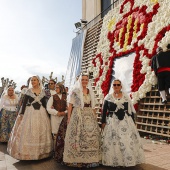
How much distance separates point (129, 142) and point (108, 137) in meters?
0.35

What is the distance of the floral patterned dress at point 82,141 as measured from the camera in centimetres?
352

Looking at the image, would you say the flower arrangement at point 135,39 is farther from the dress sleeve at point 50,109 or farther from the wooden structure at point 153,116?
the dress sleeve at point 50,109

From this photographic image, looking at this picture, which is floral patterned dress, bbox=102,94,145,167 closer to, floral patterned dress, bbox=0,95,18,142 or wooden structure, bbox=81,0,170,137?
wooden structure, bbox=81,0,170,137

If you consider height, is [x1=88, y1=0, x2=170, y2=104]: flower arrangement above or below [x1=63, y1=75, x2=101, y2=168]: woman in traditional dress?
above

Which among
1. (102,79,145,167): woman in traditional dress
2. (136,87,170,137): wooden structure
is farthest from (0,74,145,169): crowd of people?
(136,87,170,137): wooden structure

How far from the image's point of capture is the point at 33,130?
420 cm

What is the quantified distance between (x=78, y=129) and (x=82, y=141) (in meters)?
0.20

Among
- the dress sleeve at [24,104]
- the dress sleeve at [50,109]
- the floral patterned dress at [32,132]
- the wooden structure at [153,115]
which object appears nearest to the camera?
the floral patterned dress at [32,132]

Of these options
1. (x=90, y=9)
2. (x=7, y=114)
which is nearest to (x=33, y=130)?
(x=7, y=114)

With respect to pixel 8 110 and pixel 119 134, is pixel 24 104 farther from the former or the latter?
pixel 8 110

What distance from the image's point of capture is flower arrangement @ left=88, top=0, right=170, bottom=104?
641cm

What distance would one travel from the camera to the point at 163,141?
574 cm

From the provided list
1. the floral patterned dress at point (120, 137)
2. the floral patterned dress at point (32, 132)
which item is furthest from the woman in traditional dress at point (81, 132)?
the floral patterned dress at point (32, 132)

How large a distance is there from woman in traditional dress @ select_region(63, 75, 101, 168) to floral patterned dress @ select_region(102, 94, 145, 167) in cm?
17
